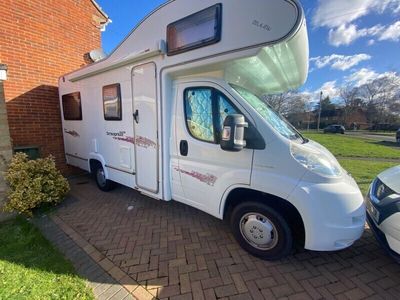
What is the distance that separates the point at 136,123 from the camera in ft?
12.7

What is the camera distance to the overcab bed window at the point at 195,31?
2.69 metres

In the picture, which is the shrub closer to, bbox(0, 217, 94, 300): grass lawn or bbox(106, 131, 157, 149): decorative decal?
bbox(0, 217, 94, 300): grass lawn

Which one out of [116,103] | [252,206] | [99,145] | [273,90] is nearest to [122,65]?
[116,103]

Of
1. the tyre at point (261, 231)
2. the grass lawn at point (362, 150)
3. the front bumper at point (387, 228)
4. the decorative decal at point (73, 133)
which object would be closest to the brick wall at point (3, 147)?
the decorative decal at point (73, 133)

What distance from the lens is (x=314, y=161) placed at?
2467mm

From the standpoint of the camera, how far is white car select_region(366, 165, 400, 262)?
7.64 feet

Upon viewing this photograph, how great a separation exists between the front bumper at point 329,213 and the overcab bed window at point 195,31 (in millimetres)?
1999

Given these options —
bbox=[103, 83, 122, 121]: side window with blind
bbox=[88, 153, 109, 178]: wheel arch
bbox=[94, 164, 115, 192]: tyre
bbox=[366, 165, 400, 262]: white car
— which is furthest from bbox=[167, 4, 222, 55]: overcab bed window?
bbox=[94, 164, 115, 192]: tyre

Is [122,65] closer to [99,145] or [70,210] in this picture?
[99,145]

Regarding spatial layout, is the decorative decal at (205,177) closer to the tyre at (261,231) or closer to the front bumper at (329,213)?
the tyre at (261,231)

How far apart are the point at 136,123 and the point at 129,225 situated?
1684mm

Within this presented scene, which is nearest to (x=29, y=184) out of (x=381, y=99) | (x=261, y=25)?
(x=261, y=25)

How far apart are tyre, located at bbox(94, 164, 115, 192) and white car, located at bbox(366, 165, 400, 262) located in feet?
15.6

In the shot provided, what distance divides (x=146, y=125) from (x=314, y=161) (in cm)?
249
